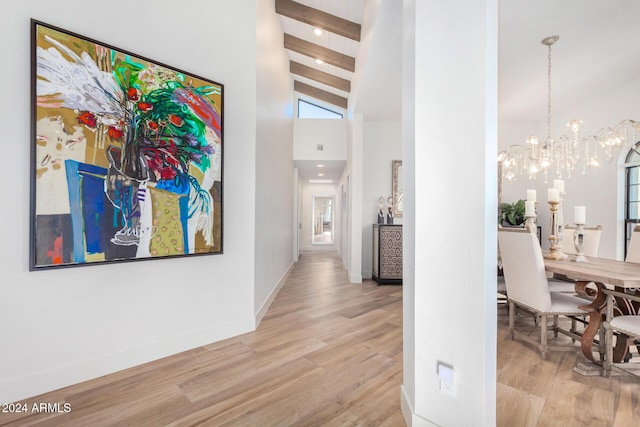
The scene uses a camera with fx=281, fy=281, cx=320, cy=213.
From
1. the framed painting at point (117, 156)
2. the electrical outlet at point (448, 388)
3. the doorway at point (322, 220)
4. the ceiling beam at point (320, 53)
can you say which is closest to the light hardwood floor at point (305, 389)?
the electrical outlet at point (448, 388)

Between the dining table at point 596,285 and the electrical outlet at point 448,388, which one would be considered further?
the dining table at point 596,285

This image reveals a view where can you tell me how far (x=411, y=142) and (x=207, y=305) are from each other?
2.19 m

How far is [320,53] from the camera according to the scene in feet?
14.5

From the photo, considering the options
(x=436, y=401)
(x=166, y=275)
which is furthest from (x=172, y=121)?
(x=436, y=401)

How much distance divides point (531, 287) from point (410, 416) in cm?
165

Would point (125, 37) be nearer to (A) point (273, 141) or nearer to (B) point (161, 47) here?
(B) point (161, 47)

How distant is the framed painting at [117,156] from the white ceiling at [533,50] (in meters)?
1.86

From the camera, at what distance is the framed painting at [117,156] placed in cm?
179

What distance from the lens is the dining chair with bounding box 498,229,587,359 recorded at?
90.2 inches

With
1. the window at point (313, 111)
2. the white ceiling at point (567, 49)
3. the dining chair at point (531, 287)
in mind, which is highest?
the window at point (313, 111)

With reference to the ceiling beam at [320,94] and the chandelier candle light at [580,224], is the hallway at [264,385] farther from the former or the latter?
the ceiling beam at [320,94]

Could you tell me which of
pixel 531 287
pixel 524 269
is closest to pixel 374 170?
pixel 524 269

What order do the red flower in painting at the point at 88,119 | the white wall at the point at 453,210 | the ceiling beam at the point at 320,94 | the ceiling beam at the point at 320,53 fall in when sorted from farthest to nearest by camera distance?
the ceiling beam at the point at 320,94 < the ceiling beam at the point at 320,53 < the red flower in painting at the point at 88,119 < the white wall at the point at 453,210

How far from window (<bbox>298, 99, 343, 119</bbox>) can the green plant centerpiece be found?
149 inches
